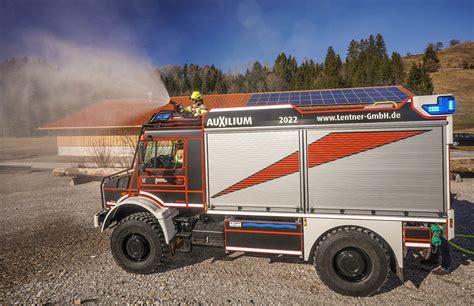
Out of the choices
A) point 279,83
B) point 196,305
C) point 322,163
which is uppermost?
point 279,83

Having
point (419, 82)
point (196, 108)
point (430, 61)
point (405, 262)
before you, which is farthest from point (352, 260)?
point (430, 61)

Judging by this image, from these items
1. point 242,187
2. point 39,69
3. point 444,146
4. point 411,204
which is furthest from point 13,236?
point 444,146

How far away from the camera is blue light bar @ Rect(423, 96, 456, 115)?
16.5 ft

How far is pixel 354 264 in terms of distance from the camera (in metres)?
5.49

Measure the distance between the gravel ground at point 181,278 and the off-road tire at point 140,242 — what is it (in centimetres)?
24

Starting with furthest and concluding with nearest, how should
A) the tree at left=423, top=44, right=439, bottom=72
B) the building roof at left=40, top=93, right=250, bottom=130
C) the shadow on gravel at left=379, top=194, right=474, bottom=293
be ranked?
the tree at left=423, top=44, right=439, bottom=72 → the building roof at left=40, top=93, right=250, bottom=130 → the shadow on gravel at left=379, top=194, right=474, bottom=293

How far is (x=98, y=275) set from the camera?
21.3ft

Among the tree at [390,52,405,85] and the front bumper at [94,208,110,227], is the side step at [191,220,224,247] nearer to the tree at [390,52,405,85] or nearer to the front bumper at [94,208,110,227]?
the front bumper at [94,208,110,227]

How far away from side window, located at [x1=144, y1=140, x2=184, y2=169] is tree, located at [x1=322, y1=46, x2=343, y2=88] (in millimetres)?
64657

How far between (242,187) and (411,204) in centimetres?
317

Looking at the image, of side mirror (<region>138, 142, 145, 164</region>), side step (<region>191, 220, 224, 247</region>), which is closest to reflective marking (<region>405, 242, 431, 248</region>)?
side step (<region>191, 220, 224, 247</region>)

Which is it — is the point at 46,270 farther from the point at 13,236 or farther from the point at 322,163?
the point at 322,163

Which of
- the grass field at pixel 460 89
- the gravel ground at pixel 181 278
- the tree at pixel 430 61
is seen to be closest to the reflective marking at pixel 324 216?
the gravel ground at pixel 181 278

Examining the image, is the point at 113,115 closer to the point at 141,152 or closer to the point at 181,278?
the point at 141,152
